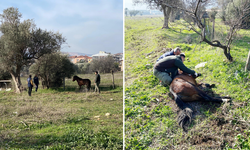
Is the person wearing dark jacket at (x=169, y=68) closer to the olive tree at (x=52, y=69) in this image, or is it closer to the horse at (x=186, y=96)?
the horse at (x=186, y=96)

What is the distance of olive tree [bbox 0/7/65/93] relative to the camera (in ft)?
48.1

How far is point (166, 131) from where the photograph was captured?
386 cm

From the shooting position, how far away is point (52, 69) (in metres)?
16.5

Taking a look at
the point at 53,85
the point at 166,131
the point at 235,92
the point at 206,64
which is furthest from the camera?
the point at 53,85

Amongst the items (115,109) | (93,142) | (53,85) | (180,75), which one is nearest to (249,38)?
(180,75)

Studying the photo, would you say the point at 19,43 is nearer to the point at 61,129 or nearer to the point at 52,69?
the point at 52,69

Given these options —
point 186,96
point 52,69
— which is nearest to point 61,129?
point 186,96

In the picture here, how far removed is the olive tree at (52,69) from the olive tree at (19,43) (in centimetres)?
72

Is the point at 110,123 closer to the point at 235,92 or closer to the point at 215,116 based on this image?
the point at 215,116

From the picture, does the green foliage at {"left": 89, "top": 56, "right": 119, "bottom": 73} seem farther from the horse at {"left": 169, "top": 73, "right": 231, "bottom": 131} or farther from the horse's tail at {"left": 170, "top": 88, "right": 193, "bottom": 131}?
the horse's tail at {"left": 170, "top": 88, "right": 193, "bottom": 131}

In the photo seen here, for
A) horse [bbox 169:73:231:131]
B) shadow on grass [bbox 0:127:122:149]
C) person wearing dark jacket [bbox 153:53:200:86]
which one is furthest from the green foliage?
horse [bbox 169:73:231:131]

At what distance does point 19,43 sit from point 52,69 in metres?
3.42

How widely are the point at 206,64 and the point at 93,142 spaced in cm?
455

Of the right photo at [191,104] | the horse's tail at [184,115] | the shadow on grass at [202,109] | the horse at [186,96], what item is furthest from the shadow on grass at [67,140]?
the shadow on grass at [202,109]
